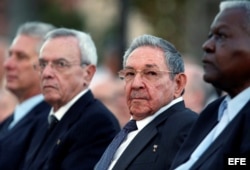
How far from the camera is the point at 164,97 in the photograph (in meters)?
8.83

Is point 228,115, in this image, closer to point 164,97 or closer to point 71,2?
point 164,97

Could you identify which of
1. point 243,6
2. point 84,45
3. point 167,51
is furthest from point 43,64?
point 243,6

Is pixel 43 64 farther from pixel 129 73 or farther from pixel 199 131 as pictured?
pixel 199 131

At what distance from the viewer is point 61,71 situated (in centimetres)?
1010

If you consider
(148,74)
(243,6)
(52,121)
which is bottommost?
(52,121)

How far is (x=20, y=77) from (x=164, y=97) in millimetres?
2941

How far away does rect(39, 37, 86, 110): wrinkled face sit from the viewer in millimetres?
10078

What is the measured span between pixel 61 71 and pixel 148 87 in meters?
1.52

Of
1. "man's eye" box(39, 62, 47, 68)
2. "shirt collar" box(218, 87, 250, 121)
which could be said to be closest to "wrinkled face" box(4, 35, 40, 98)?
"man's eye" box(39, 62, 47, 68)

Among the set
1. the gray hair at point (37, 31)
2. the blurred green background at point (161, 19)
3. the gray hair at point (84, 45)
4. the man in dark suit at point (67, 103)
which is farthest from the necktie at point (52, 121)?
the blurred green background at point (161, 19)

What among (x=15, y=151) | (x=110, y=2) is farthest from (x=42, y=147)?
(x=110, y=2)

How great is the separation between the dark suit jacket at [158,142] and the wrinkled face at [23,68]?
2.92m

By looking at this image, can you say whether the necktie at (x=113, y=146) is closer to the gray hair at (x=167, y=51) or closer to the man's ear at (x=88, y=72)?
the gray hair at (x=167, y=51)

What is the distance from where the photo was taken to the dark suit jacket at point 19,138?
1060 centimetres
